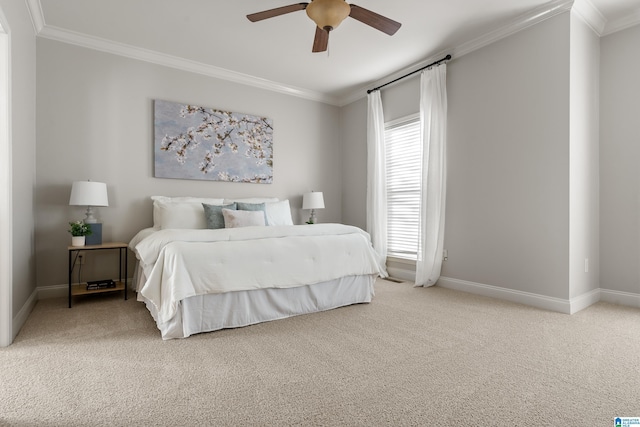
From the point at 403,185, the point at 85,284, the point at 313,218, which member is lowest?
the point at 85,284

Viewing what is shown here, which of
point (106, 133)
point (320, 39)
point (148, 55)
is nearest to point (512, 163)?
point (320, 39)

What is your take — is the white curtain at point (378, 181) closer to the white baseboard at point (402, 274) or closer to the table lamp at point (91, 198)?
the white baseboard at point (402, 274)

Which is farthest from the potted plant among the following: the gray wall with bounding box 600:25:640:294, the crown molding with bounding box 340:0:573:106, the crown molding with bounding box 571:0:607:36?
the gray wall with bounding box 600:25:640:294

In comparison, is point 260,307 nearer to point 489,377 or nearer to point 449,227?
point 489,377

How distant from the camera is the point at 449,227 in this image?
403cm

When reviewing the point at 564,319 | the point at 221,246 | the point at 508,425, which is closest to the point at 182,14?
the point at 221,246

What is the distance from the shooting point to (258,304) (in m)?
2.75

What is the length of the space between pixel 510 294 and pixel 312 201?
267cm

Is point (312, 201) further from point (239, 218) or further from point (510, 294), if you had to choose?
point (510, 294)

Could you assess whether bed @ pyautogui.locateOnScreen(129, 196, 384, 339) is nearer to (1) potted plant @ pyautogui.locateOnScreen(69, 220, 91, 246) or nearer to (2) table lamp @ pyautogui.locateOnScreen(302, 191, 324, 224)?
(1) potted plant @ pyautogui.locateOnScreen(69, 220, 91, 246)

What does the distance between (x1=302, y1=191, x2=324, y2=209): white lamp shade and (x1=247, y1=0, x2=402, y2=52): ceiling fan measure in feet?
7.94

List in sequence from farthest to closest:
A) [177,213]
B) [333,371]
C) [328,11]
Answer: [177,213] → [328,11] → [333,371]

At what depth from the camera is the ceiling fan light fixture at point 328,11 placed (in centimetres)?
238

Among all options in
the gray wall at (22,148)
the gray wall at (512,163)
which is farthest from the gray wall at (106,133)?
the gray wall at (512,163)
